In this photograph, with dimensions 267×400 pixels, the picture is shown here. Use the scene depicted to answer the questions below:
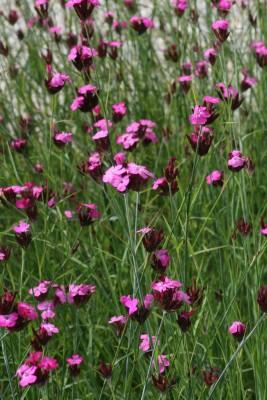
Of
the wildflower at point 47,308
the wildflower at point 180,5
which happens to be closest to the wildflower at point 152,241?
the wildflower at point 47,308

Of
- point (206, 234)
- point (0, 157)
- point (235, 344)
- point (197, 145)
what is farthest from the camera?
point (0, 157)

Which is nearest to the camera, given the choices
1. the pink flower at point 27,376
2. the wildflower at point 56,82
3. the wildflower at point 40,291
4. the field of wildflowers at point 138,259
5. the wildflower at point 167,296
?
the pink flower at point 27,376

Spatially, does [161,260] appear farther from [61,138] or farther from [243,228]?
[61,138]

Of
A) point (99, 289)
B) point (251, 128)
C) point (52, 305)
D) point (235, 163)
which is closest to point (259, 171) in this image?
point (251, 128)

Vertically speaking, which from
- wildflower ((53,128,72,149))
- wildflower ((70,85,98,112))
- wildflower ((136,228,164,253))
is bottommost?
wildflower ((53,128,72,149))

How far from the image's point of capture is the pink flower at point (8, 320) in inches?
46.9

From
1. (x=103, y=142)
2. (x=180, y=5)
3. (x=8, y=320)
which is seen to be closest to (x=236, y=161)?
(x=103, y=142)

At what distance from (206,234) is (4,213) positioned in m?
0.67

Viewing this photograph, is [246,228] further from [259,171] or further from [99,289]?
[259,171]

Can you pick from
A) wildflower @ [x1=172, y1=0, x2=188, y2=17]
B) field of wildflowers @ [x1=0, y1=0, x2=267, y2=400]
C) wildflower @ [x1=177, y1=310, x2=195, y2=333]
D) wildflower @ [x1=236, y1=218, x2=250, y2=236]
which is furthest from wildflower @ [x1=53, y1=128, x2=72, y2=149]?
wildflower @ [x1=172, y1=0, x2=188, y2=17]

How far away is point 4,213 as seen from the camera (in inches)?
99.1

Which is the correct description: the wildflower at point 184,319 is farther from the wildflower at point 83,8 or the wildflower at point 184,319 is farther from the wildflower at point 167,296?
the wildflower at point 83,8

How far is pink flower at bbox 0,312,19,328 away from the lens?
3.91 ft

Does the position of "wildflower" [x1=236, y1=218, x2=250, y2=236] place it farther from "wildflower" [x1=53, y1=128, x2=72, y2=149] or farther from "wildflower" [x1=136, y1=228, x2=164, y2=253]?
"wildflower" [x1=53, y1=128, x2=72, y2=149]
